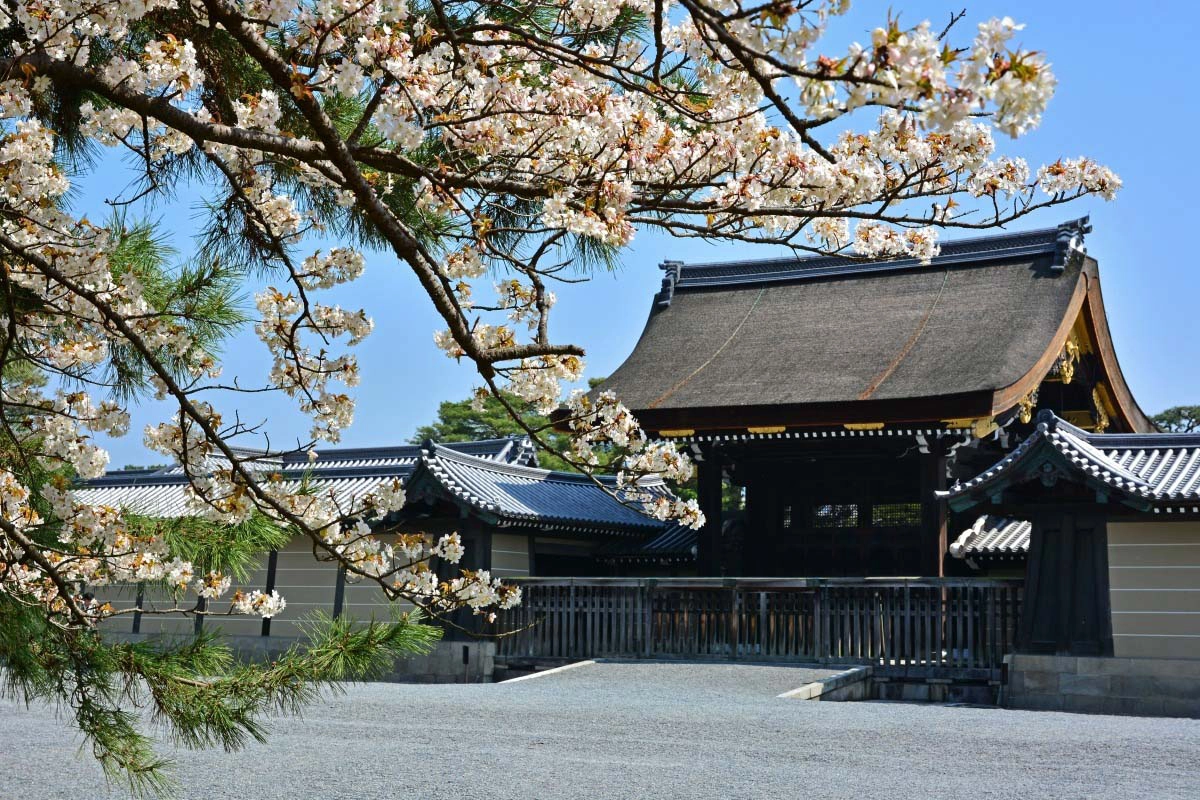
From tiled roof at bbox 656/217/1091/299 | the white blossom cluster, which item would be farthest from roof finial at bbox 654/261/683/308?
the white blossom cluster

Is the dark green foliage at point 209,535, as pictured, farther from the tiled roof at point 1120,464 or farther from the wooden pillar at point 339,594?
the wooden pillar at point 339,594

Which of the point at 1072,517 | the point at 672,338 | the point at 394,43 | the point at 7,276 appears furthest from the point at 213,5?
the point at 672,338

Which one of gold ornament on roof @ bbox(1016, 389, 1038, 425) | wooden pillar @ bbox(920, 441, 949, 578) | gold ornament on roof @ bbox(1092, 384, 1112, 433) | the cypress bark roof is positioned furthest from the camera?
gold ornament on roof @ bbox(1092, 384, 1112, 433)

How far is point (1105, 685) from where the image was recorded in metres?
11.6

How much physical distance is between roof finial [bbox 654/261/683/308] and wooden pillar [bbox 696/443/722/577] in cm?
384

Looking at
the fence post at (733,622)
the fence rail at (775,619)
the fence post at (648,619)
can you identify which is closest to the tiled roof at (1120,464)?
the fence rail at (775,619)

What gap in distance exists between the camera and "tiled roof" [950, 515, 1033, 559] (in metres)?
14.5

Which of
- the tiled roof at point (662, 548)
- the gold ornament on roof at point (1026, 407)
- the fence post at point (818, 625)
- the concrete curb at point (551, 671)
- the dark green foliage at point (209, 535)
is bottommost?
the concrete curb at point (551, 671)

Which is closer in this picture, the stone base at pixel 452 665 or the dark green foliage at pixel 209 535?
the dark green foliage at pixel 209 535

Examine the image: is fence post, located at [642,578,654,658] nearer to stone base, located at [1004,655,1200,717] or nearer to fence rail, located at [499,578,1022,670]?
fence rail, located at [499,578,1022,670]

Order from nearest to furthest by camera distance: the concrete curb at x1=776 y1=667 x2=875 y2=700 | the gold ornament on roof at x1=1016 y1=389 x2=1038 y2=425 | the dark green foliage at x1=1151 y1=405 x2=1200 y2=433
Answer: the concrete curb at x1=776 y1=667 x2=875 y2=700 < the gold ornament on roof at x1=1016 y1=389 x2=1038 y2=425 < the dark green foliage at x1=1151 y1=405 x2=1200 y2=433

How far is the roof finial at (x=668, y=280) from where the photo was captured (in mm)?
19013

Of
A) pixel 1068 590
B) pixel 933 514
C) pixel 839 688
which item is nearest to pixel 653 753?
pixel 839 688

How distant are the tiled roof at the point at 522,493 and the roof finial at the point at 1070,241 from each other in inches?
242
